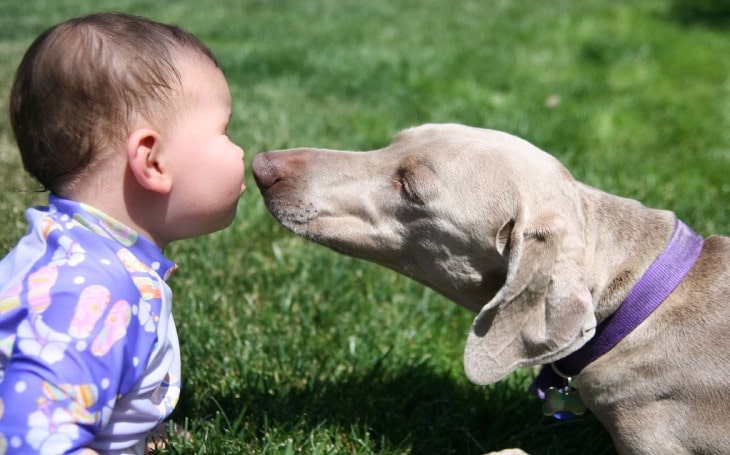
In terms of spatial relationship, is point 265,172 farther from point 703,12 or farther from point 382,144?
point 703,12

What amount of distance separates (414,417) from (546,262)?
37.8 inches

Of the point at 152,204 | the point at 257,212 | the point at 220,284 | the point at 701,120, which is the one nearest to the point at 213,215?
the point at 152,204

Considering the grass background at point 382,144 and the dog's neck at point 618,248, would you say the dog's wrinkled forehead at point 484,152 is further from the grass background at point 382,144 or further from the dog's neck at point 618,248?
the grass background at point 382,144

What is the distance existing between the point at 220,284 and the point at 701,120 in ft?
15.3

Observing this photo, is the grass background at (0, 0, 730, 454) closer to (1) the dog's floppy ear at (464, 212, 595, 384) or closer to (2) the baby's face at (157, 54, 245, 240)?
(1) the dog's floppy ear at (464, 212, 595, 384)

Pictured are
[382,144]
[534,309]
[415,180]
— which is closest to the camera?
[534,309]

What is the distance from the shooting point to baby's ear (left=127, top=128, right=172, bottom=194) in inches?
92.5

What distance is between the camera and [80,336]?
210cm

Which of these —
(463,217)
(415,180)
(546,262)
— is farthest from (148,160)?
(546,262)

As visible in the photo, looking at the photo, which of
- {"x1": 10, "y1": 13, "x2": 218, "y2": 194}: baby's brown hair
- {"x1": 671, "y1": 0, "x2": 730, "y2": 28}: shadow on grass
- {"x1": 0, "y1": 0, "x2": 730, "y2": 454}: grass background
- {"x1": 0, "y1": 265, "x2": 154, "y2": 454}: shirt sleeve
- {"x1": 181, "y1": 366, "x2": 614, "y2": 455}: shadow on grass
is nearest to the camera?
{"x1": 0, "y1": 265, "x2": 154, "y2": 454}: shirt sleeve

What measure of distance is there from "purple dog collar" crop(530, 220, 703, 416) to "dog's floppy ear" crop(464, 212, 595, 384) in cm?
25

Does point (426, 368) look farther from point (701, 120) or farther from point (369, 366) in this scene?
point (701, 120)

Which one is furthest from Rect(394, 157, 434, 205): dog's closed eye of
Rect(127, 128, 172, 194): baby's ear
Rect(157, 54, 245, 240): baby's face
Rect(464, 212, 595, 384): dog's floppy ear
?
Rect(127, 128, 172, 194): baby's ear

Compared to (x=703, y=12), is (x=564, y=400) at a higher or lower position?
higher
